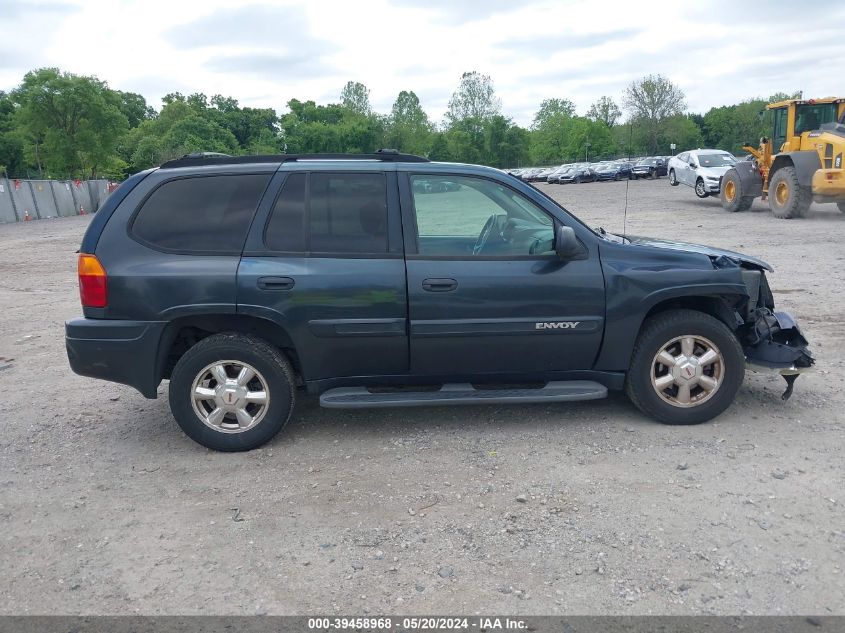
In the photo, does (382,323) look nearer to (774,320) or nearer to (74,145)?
(774,320)

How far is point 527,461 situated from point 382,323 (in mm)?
1226

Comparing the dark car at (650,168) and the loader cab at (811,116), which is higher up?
the loader cab at (811,116)

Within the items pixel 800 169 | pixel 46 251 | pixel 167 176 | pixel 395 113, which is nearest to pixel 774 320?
pixel 167 176

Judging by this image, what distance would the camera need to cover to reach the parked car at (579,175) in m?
54.4

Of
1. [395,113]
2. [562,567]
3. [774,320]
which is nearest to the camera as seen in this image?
[562,567]

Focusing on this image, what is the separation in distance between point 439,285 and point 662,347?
1.52 meters

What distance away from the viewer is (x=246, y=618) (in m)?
2.93

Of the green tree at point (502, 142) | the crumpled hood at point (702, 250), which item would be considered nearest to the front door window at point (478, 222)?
the crumpled hood at point (702, 250)

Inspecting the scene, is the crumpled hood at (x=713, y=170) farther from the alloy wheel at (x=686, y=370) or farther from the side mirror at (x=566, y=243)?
the side mirror at (x=566, y=243)

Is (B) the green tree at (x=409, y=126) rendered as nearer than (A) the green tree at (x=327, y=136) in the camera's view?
No

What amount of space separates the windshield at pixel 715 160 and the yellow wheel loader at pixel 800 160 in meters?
5.04

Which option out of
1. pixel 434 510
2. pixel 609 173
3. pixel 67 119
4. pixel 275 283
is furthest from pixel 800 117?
pixel 67 119

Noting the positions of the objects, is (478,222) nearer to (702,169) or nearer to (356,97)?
(702,169)

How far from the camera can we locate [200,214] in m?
4.61
